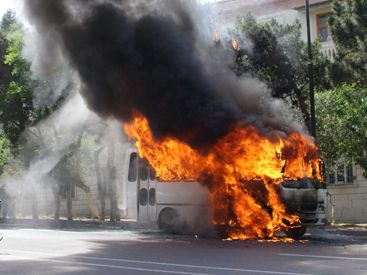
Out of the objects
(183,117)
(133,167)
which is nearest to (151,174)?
(133,167)

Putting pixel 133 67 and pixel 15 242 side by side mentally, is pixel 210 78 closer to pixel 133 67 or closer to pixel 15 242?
pixel 133 67

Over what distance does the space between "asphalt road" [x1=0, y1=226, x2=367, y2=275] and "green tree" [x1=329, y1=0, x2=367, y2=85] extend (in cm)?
688

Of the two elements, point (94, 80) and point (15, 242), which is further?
point (94, 80)

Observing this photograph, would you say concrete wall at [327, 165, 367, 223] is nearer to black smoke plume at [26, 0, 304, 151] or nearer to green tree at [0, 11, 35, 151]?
black smoke plume at [26, 0, 304, 151]

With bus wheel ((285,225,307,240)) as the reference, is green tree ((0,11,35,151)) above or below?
above

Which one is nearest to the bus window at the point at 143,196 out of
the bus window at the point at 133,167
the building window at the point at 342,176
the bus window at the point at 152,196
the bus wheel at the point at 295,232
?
the bus window at the point at 152,196

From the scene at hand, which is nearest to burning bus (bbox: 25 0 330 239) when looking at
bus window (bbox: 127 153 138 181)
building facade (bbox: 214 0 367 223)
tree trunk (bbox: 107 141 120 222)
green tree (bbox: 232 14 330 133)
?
bus window (bbox: 127 153 138 181)

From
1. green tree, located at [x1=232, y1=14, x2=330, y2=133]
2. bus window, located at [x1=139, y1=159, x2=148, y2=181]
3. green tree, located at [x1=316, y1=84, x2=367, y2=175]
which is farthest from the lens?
green tree, located at [x1=232, y1=14, x2=330, y2=133]

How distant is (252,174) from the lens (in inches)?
539

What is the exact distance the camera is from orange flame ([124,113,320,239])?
13523mm

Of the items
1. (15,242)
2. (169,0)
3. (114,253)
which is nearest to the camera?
(114,253)

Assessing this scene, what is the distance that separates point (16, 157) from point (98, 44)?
14.1m

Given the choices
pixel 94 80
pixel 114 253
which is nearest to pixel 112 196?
pixel 94 80

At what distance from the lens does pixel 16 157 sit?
27703 millimetres
